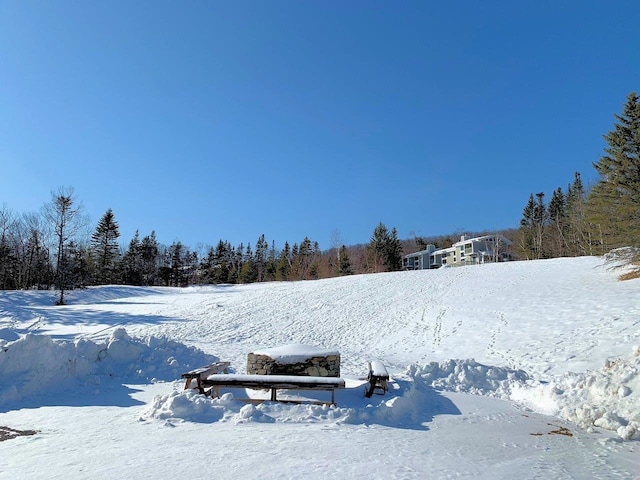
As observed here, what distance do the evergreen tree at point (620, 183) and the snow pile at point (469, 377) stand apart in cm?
1643

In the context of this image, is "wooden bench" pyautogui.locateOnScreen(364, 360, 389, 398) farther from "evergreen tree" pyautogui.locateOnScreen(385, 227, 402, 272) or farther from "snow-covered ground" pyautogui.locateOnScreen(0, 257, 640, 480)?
"evergreen tree" pyautogui.locateOnScreen(385, 227, 402, 272)

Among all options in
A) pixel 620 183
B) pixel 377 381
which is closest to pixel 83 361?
pixel 377 381

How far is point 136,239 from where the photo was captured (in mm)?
67812

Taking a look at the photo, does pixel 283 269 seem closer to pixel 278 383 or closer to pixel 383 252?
pixel 383 252

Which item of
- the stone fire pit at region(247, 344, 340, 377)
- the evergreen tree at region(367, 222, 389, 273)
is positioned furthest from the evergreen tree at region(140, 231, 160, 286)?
the stone fire pit at region(247, 344, 340, 377)

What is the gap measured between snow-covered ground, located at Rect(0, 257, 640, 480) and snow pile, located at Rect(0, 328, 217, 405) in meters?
0.04

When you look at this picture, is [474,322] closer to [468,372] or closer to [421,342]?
[421,342]

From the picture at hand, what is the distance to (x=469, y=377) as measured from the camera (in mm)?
9898

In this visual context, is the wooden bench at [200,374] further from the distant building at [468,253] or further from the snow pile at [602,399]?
the distant building at [468,253]

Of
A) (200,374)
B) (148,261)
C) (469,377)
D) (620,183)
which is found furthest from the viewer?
(148,261)

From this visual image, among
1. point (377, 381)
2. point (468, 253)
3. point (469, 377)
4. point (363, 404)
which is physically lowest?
point (469, 377)

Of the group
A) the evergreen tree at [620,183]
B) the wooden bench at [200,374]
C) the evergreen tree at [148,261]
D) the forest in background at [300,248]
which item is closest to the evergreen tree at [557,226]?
the forest in background at [300,248]

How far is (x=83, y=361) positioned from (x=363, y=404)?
677cm

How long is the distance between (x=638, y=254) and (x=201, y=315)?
23.2 meters
